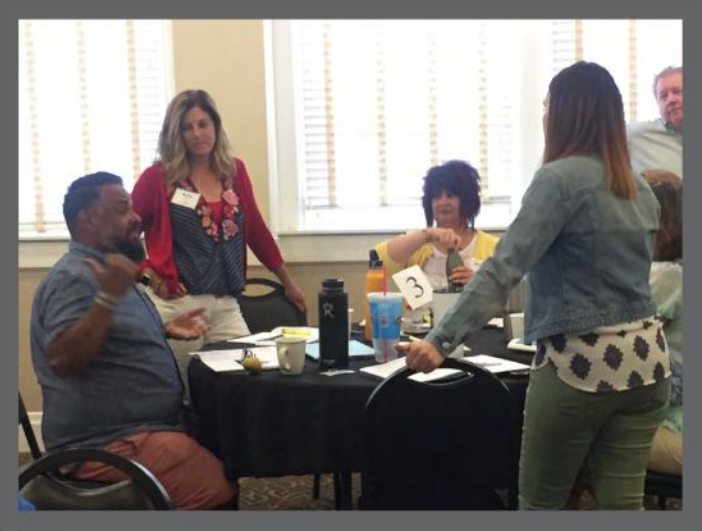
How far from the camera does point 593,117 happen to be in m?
1.46

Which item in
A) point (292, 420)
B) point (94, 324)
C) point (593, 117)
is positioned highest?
point (593, 117)

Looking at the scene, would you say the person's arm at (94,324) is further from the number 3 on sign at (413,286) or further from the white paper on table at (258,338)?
the number 3 on sign at (413,286)

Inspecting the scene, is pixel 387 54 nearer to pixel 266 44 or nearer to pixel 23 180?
pixel 266 44

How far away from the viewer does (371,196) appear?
3701mm

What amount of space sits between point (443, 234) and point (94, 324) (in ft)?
4.35

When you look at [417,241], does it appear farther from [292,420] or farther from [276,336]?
[292,420]

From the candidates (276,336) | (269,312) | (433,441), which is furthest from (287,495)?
(433,441)

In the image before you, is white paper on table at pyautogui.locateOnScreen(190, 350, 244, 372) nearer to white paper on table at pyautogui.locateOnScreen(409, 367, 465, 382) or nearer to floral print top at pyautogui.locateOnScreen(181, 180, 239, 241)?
white paper on table at pyautogui.locateOnScreen(409, 367, 465, 382)

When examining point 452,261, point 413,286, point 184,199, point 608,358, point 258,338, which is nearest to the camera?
point 608,358

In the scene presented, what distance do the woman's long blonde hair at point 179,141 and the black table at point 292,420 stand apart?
43.1 inches

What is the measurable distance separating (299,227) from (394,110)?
0.70m

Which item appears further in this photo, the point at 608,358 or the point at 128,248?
the point at 128,248

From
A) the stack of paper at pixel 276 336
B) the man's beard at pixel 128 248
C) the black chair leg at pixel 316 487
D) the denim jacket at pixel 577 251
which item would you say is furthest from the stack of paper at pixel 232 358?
the black chair leg at pixel 316 487

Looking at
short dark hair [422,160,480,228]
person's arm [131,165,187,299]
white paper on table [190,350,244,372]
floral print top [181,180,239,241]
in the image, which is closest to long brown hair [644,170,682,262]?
short dark hair [422,160,480,228]
